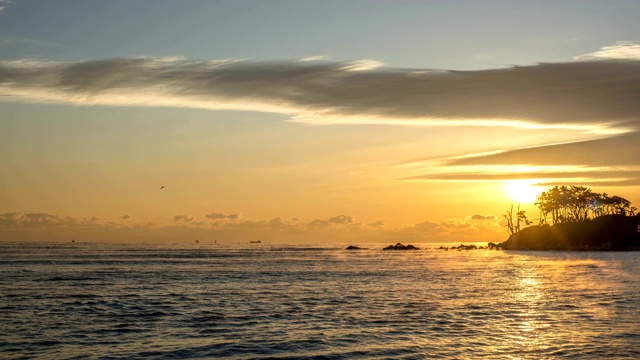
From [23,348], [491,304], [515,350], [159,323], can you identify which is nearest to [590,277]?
[491,304]

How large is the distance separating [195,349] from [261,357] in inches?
145

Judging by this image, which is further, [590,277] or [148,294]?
[590,277]

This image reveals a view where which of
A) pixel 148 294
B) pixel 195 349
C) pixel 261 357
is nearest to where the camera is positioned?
pixel 261 357

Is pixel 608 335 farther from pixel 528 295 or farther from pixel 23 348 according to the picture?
pixel 23 348

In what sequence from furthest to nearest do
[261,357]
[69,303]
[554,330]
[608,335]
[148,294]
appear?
[148,294] → [69,303] → [554,330] → [608,335] → [261,357]

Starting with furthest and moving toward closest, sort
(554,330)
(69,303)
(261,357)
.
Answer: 1. (69,303)
2. (554,330)
3. (261,357)

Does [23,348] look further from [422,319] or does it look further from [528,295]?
[528,295]

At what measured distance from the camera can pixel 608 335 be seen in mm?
31078

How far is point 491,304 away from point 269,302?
56.6 ft

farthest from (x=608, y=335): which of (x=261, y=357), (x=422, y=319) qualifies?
(x=261, y=357)

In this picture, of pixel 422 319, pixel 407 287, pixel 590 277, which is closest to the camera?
pixel 422 319

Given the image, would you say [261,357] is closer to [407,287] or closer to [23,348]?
[23,348]

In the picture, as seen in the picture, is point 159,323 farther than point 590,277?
No

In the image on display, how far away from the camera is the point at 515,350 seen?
27.8 m
